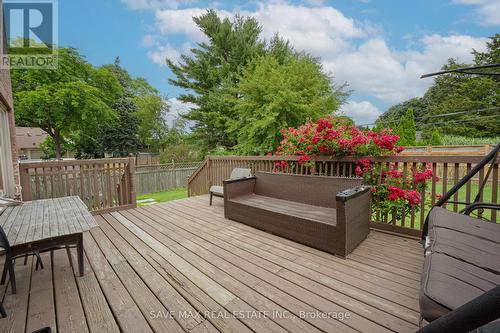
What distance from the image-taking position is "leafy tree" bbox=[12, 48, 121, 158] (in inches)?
441

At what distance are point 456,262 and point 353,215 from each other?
1.17m

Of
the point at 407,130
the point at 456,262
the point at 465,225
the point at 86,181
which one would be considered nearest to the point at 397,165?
the point at 465,225

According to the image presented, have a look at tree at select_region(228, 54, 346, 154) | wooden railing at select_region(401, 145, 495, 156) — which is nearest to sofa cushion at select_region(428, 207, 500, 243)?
tree at select_region(228, 54, 346, 154)

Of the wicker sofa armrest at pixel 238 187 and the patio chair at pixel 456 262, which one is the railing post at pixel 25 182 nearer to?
the wicker sofa armrest at pixel 238 187

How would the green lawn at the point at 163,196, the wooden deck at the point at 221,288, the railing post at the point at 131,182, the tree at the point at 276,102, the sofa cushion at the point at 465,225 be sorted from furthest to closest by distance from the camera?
the green lawn at the point at 163,196 → the tree at the point at 276,102 → the railing post at the point at 131,182 → the sofa cushion at the point at 465,225 → the wooden deck at the point at 221,288

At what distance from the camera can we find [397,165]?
10.3 ft

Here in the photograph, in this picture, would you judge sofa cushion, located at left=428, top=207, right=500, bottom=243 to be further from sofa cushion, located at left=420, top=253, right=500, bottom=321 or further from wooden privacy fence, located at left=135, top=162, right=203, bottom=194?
wooden privacy fence, located at left=135, top=162, right=203, bottom=194

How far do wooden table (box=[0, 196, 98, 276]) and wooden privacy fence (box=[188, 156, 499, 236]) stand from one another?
3114mm

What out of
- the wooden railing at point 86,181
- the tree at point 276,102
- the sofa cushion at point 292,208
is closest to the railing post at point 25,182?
the wooden railing at point 86,181

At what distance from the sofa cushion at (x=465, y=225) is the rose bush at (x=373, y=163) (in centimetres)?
82

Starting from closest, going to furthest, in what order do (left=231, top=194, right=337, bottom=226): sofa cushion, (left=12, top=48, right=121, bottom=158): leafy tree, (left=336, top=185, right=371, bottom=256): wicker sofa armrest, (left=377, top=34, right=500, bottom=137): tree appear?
(left=336, top=185, right=371, bottom=256): wicker sofa armrest
(left=231, top=194, right=337, bottom=226): sofa cushion
(left=12, top=48, right=121, bottom=158): leafy tree
(left=377, top=34, right=500, bottom=137): tree

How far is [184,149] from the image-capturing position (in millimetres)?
14758

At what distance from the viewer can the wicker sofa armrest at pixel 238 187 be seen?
3803 millimetres

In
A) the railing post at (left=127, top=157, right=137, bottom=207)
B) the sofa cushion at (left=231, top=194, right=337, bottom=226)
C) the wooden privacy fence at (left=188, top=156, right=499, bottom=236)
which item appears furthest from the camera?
the railing post at (left=127, top=157, right=137, bottom=207)
